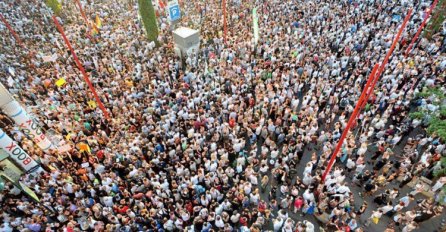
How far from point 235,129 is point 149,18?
10621 millimetres

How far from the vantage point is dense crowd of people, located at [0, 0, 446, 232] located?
10.5m

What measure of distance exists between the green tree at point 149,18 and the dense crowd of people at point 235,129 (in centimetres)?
63

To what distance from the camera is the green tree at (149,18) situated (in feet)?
61.5

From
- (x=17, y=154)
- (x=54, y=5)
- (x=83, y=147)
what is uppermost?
(x=54, y=5)

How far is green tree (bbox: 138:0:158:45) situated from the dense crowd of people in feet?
2.07

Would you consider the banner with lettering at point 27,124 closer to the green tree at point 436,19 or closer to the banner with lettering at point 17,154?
the banner with lettering at point 17,154

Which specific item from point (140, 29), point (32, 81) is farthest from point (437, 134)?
point (32, 81)

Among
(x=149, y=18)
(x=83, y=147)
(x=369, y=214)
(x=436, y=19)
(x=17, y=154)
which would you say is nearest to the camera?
(x=369, y=214)

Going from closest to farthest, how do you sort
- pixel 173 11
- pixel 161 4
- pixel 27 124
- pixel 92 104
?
1. pixel 27 124
2. pixel 92 104
3. pixel 173 11
4. pixel 161 4

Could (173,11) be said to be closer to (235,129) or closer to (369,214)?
(235,129)

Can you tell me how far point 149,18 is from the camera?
63.0ft

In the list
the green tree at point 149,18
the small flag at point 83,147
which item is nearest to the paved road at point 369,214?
the small flag at point 83,147

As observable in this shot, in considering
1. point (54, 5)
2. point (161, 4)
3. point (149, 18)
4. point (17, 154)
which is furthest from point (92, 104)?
point (54, 5)

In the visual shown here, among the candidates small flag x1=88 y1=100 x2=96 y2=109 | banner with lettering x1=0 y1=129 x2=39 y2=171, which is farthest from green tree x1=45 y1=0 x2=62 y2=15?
banner with lettering x1=0 y1=129 x2=39 y2=171
